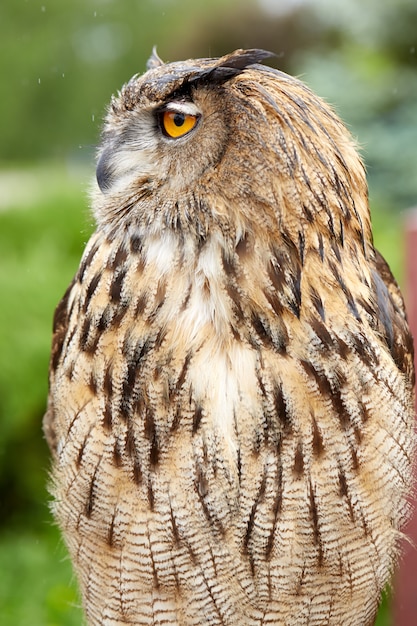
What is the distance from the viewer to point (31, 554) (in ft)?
12.8

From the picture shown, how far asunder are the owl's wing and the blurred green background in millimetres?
315

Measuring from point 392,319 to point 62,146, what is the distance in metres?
15.0

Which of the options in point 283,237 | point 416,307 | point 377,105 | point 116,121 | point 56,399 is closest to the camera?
point 283,237

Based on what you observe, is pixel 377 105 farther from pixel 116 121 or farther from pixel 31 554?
pixel 116 121

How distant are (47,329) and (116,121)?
211 centimetres

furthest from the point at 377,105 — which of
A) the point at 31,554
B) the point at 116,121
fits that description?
the point at 116,121

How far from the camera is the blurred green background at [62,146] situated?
3.73 meters

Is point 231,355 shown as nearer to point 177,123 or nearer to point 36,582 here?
point 177,123

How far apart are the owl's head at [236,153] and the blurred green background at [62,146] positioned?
0.76 ft

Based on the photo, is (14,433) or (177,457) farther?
(14,433)

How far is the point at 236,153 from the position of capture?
170 cm

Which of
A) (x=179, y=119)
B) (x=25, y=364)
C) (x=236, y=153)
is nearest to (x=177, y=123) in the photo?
(x=179, y=119)

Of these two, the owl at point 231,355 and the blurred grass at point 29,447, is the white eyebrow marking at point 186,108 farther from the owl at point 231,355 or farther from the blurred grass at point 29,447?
the blurred grass at point 29,447

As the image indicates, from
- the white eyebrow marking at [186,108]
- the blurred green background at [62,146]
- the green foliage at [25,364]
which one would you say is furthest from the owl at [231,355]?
the green foliage at [25,364]
